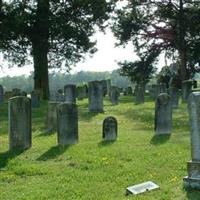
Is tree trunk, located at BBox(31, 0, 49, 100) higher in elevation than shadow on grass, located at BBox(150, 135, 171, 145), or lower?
higher

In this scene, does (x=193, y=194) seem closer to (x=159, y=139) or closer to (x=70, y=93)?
(x=159, y=139)

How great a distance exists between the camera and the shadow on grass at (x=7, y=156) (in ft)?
40.2

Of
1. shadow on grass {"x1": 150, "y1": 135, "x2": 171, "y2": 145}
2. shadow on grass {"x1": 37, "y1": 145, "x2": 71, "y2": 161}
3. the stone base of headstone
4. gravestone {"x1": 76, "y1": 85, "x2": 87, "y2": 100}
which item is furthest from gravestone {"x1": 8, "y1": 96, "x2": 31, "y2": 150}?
gravestone {"x1": 76, "y1": 85, "x2": 87, "y2": 100}

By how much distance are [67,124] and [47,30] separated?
2285 centimetres

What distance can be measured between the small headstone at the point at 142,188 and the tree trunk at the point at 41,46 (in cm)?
2819

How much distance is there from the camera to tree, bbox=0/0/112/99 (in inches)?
1445

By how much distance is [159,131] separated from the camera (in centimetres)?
1681

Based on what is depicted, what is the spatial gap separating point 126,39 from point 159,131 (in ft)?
105

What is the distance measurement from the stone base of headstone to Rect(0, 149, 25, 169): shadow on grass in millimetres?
4460

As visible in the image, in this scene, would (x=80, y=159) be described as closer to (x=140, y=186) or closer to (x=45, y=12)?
(x=140, y=186)

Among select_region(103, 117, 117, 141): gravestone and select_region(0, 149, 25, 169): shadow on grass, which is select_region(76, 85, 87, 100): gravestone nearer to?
select_region(103, 117, 117, 141): gravestone

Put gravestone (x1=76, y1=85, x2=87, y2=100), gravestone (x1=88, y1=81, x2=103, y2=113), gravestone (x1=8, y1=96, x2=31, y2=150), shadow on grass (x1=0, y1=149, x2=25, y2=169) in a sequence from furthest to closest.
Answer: gravestone (x1=76, y1=85, x2=87, y2=100)
gravestone (x1=88, y1=81, x2=103, y2=113)
gravestone (x1=8, y1=96, x2=31, y2=150)
shadow on grass (x1=0, y1=149, x2=25, y2=169)

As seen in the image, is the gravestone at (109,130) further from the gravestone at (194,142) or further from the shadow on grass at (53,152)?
the gravestone at (194,142)

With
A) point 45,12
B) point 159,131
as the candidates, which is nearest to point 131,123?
point 159,131
